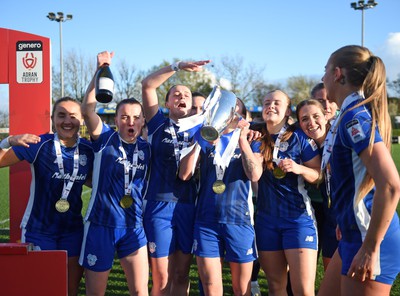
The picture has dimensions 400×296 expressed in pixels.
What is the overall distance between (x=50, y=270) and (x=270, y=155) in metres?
2.01

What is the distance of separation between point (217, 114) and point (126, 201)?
41.8 inches

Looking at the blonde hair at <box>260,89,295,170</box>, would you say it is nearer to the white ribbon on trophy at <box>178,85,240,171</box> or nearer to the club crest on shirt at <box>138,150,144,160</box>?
the white ribbon on trophy at <box>178,85,240,171</box>

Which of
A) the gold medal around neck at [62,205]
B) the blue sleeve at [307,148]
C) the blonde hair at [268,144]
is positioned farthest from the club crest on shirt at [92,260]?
the blue sleeve at [307,148]

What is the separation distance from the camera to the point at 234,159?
3.75 m

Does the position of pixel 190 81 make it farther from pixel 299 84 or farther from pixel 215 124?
pixel 215 124

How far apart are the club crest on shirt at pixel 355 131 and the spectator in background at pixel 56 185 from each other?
7.43 feet

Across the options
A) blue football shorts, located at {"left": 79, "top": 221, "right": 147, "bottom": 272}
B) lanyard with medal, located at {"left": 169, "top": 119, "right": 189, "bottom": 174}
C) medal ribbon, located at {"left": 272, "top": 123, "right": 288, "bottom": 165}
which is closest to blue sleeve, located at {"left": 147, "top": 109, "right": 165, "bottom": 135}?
lanyard with medal, located at {"left": 169, "top": 119, "right": 189, "bottom": 174}

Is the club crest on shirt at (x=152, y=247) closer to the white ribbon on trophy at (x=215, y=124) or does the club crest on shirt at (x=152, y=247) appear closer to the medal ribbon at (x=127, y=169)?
the medal ribbon at (x=127, y=169)

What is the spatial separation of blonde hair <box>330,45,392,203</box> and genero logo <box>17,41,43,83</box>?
10.4 ft

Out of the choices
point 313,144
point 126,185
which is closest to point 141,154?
point 126,185

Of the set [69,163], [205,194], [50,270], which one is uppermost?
[69,163]

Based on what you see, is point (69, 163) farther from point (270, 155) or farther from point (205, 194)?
point (270, 155)

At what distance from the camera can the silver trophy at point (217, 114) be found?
3.21 m

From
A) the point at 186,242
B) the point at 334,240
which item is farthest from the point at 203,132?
the point at 334,240
